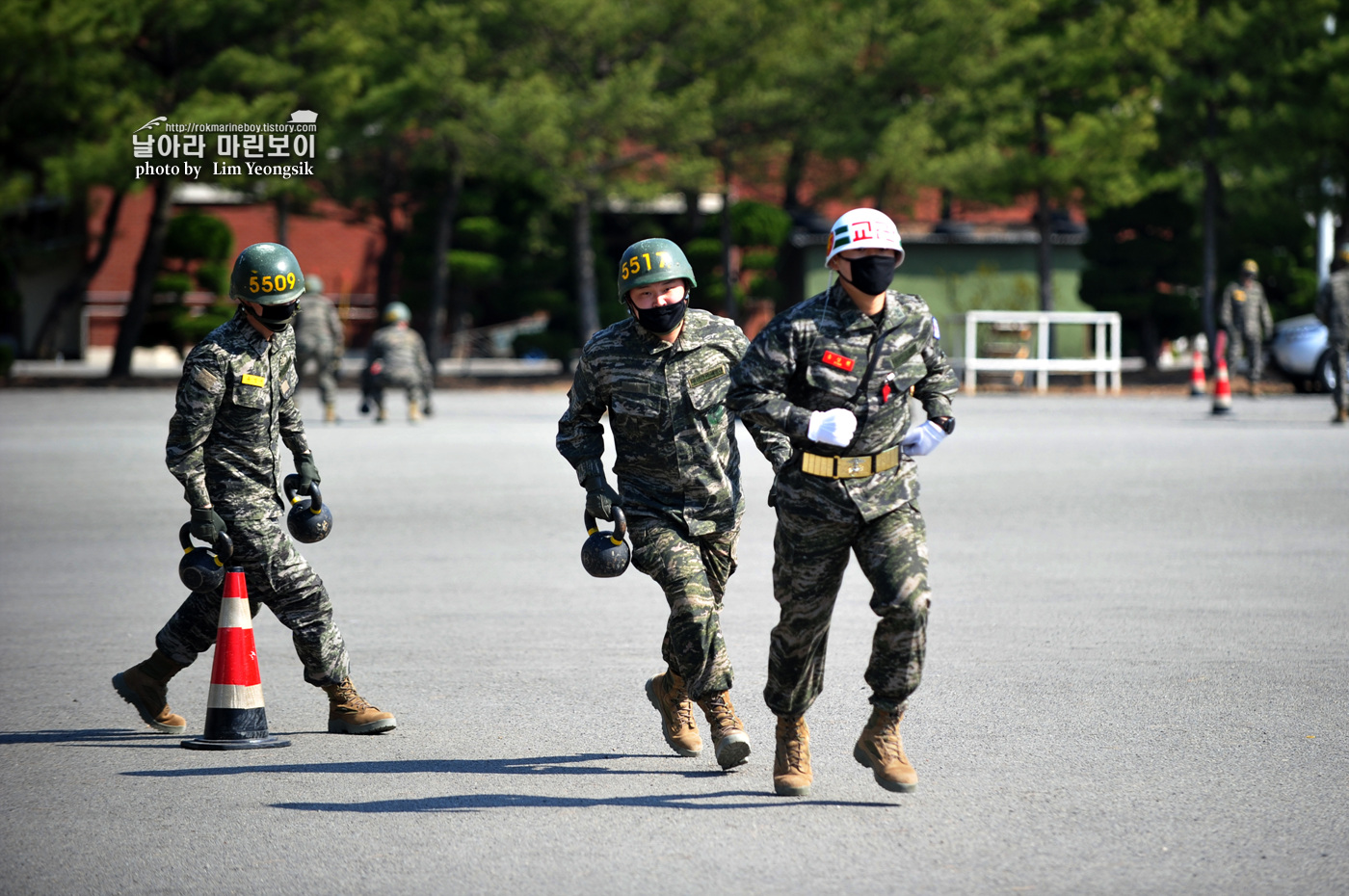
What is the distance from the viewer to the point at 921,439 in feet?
16.5

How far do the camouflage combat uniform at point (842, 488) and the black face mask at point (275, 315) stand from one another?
185 centimetres

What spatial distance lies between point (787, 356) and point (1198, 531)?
283 inches

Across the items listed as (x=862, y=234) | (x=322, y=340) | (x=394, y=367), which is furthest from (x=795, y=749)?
(x=322, y=340)

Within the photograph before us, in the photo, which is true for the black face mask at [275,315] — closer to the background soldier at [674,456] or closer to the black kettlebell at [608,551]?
the background soldier at [674,456]

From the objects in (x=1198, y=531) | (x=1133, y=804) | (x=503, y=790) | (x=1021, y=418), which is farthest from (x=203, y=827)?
(x=1021, y=418)

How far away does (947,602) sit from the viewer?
8875 millimetres

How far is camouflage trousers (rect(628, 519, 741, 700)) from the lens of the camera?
543cm

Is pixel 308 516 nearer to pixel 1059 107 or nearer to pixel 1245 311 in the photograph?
pixel 1245 311

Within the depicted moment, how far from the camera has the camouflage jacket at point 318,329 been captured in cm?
2312

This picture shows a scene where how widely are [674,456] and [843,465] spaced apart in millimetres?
748

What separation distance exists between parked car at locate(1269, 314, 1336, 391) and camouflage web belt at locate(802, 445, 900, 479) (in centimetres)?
2422

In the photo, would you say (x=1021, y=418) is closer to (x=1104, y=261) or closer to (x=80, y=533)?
(x=80, y=533)

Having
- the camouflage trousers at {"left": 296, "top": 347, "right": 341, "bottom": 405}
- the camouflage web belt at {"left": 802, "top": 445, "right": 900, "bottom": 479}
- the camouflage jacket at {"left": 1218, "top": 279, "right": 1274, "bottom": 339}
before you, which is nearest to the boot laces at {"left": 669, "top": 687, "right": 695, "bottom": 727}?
the camouflage web belt at {"left": 802, "top": 445, "right": 900, "bottom": 479}

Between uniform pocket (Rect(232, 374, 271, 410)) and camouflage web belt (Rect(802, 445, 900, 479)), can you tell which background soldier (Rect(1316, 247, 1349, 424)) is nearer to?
camouflage web belt (Rect(802, 445, 900, 479))
